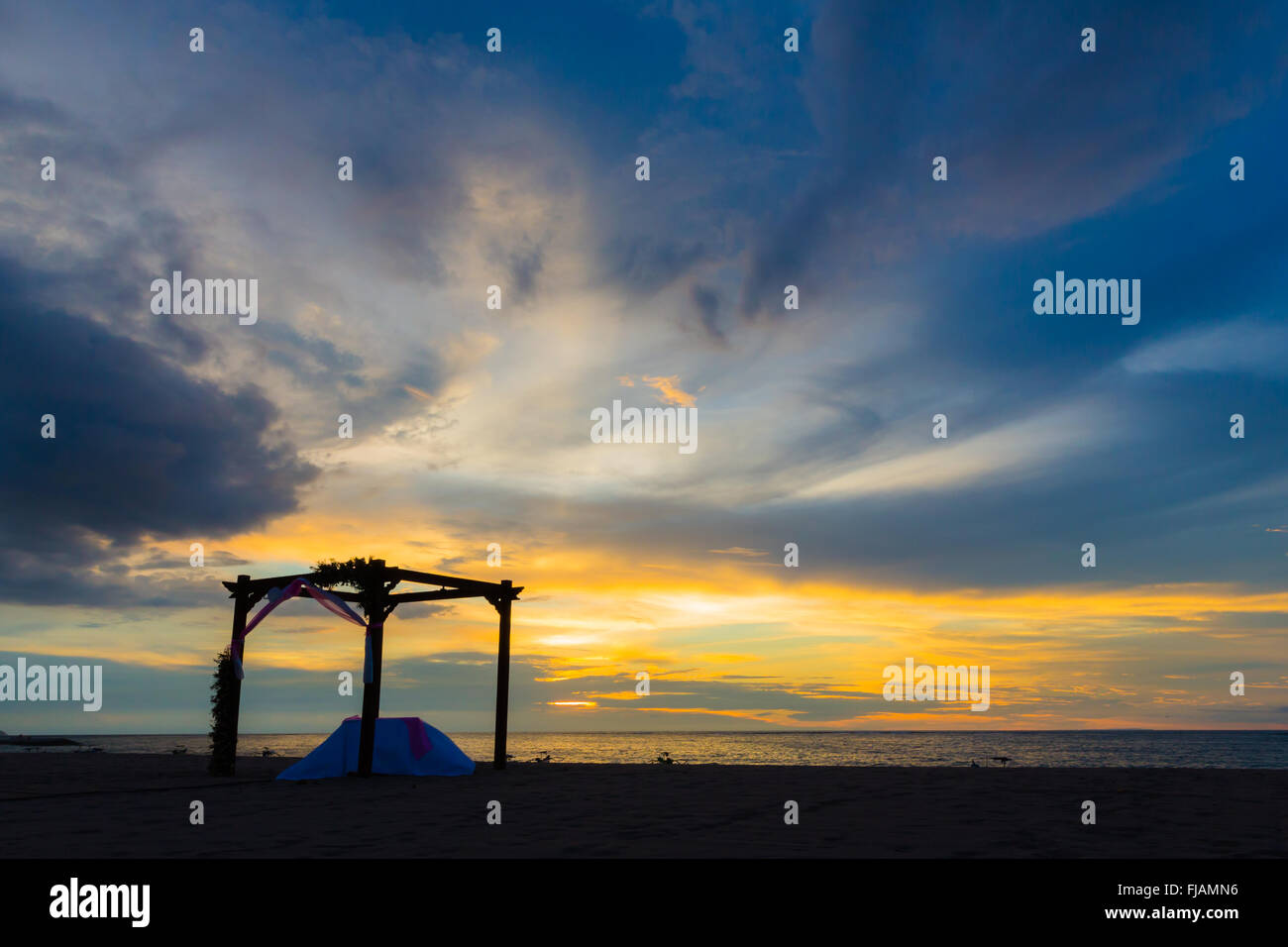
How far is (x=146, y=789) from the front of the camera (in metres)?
14.9

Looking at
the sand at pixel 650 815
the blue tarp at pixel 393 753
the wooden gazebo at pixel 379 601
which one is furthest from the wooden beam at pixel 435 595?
the sand at pixel 650 815

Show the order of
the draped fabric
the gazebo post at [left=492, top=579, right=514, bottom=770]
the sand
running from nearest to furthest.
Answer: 1. the sand
2. the draped fabric
3. the gazebo post at [left=492, top=579, right=514, bottom=770]

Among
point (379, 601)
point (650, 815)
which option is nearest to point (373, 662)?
point (379, 601)

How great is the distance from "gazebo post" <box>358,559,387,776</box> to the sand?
4.10 feet

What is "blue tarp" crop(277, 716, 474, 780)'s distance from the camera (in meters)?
17.8

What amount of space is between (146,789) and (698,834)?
1099 centimetres

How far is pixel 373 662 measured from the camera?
1762cm

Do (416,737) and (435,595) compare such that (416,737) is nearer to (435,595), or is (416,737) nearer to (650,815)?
(435,595)

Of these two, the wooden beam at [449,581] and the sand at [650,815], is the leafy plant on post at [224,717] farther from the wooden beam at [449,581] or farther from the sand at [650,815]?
the wooden beam at [449,581]

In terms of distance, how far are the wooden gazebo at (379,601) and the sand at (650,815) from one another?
5.20ft

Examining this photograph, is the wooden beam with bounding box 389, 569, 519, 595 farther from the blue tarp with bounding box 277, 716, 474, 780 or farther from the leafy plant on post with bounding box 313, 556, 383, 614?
the blue tarp with bounding box 277, 716, 474, 780

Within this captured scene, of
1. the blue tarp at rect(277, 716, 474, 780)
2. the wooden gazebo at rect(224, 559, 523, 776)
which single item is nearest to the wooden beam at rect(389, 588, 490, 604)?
the wooden gazebo at rect(224, 559, 523, 776)
